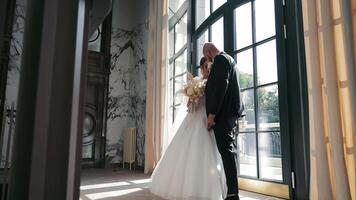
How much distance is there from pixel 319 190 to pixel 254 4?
1765 mm

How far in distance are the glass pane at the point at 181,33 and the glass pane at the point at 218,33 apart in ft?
2.61

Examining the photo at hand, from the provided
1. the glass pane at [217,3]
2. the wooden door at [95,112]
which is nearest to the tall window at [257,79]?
the glass pane at [217,3]

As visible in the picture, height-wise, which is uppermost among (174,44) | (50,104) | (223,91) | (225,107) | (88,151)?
(174,44)

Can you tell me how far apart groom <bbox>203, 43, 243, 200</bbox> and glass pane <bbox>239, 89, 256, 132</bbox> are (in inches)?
19.2

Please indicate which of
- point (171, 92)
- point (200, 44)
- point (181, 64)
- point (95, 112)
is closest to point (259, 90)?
point (200, 44)

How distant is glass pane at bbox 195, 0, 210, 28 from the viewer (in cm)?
337

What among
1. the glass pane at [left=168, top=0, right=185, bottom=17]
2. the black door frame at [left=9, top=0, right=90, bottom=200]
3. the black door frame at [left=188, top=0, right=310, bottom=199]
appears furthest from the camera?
the glass pane at [left=168, top=0, right=185, bottom=17]

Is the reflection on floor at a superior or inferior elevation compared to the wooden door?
inferior

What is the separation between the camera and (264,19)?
2.47m

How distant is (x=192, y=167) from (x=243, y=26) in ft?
5.03

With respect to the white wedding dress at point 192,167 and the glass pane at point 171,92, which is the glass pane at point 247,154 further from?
the glass pane at point 171,92

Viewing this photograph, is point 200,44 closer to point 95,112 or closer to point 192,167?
point 192,167

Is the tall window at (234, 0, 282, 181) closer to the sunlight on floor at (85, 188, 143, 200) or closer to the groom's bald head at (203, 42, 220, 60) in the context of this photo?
the groom's bald head at (203, 42, 220, 60)

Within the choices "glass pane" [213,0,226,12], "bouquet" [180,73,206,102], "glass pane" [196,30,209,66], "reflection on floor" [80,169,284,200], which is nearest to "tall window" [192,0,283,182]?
"glass pane" [213,0,226,12]
